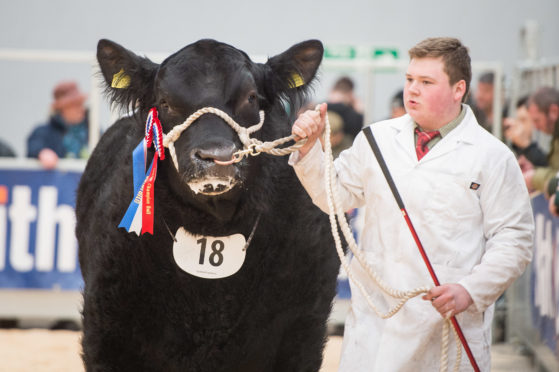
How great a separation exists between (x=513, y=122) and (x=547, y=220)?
1426 mm

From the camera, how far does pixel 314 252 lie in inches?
158

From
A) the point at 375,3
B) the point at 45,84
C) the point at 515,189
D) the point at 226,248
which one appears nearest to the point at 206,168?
the point at 226,248

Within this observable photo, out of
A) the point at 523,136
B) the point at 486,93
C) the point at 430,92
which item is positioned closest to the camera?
the point at 430,92

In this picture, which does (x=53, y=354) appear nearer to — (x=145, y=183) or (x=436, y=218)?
(x=145, y=183)

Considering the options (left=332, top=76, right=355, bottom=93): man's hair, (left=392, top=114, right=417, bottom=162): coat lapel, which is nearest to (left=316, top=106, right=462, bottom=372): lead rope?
(left=392, top=114, right=417, bottom=162): coat lapel

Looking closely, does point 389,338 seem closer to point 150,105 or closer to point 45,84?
point 150,105

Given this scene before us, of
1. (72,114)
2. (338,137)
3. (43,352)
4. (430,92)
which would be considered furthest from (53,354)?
(430,92)

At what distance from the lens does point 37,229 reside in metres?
7.43

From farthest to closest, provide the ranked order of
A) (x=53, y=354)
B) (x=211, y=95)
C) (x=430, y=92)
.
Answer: (x=53, y=354)
(x=211, y=95)
(x=430, y=92)

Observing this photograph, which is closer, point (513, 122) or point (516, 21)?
point (513, 122)

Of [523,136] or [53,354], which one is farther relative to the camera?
[523,136]

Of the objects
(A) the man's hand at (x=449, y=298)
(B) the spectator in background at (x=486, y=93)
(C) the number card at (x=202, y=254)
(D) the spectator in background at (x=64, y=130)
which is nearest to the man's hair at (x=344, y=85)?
(B) the spectator in background at (x=486, y=93)

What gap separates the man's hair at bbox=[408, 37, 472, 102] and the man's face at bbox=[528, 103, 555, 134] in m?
3.29

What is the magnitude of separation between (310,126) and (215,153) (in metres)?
0.41
